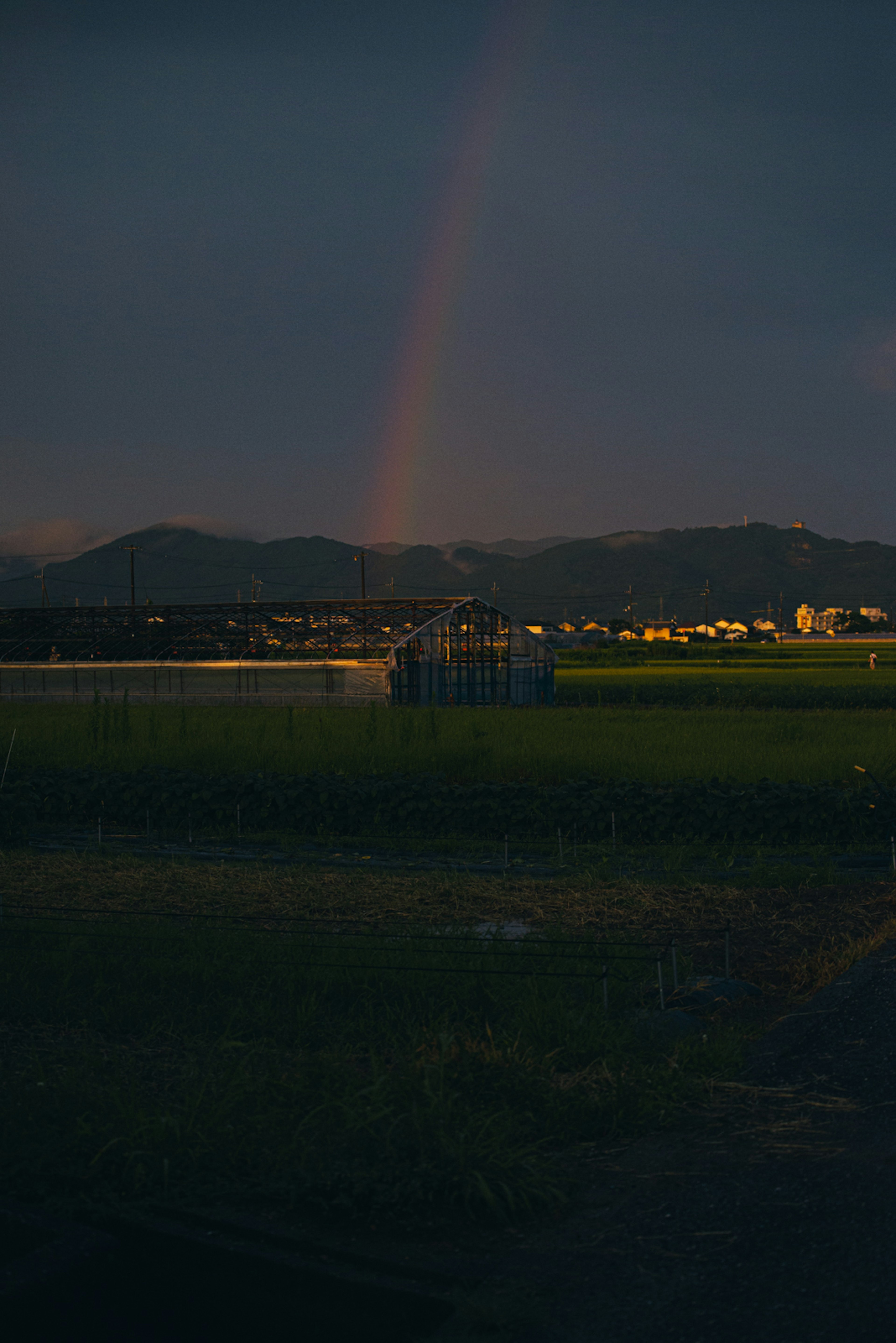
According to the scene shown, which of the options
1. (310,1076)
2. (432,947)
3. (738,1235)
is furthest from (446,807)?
(738,1235)

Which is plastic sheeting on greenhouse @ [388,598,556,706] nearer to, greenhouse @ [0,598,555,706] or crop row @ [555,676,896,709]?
greenhouse @ [0,598,555,706]

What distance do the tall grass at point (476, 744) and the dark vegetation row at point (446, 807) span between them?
0.94 meters

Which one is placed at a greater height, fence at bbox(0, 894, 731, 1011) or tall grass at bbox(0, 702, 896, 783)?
tall grass at bbox(0, 702, 896, 783)

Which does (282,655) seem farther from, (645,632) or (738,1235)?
(645,632)

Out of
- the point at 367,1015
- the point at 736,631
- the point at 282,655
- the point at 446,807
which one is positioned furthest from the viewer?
the point at 736,631

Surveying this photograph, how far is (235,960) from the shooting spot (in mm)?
8195

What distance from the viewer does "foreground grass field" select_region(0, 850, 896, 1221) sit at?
4668 millimetres

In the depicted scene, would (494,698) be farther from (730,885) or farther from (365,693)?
(730,885)

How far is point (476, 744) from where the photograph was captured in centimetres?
1973

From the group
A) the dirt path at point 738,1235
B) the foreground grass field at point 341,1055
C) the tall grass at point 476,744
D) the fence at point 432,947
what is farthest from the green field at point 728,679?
the dirt path at point 738,1235

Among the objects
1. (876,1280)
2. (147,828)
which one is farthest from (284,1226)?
(147,828)

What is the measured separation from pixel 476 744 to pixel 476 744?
0.06 feet

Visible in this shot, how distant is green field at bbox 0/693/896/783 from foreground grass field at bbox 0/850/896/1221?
697cm

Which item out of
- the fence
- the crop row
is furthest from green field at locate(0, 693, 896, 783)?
the crop row
